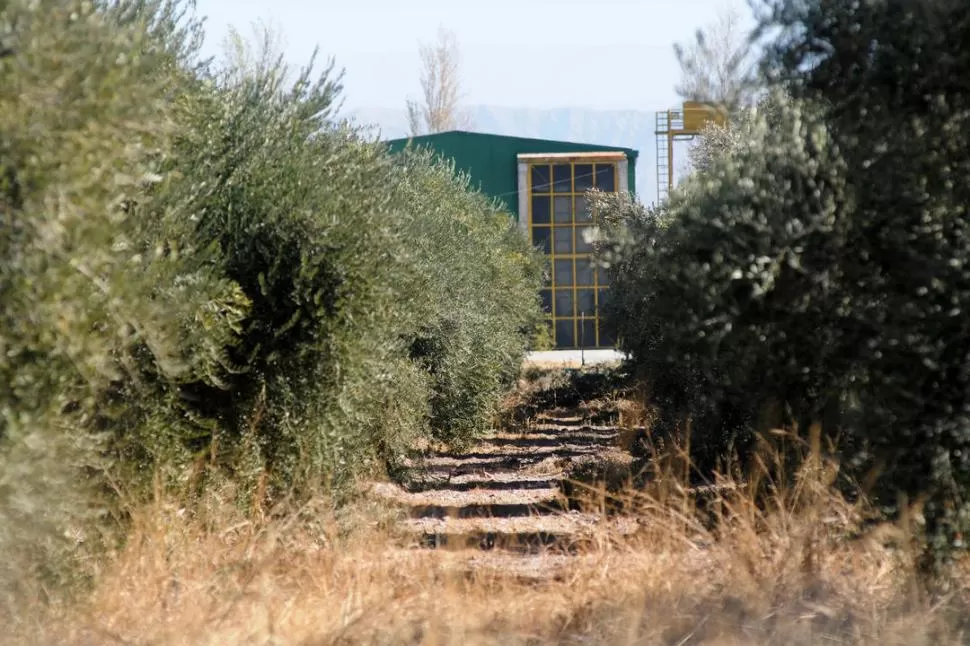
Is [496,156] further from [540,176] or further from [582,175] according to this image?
[582,175]

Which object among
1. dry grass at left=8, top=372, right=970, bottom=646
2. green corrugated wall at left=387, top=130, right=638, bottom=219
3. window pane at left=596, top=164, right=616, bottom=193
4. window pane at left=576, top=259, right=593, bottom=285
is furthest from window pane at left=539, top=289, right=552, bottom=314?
dry grass at left=8, top=372, right=970, bottom=646

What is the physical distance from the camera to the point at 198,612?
21.9 feet

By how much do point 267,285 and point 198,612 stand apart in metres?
4.61

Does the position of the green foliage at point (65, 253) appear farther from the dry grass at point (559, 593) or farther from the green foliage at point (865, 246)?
the green foliage at point (865, 246)

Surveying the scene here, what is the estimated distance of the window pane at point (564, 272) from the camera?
163ft

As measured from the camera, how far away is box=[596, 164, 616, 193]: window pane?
159 ft

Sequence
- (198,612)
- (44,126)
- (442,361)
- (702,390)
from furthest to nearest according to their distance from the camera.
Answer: (442,361)
(702,390)
(198,612)
(44,126)

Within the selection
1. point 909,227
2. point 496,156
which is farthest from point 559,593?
point 496,156

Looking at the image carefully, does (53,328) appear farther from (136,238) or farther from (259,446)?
(259,446)

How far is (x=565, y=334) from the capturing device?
5041cm

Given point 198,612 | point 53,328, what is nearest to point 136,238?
point 53,328

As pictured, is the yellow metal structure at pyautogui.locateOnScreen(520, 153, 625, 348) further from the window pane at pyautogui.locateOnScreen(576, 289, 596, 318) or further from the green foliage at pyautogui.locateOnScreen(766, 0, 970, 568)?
the green foliage at pyautogui.locateOnScreen(766, 0, 970, 568)

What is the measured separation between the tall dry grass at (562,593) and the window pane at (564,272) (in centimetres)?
4128

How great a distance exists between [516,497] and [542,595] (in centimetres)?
1117
